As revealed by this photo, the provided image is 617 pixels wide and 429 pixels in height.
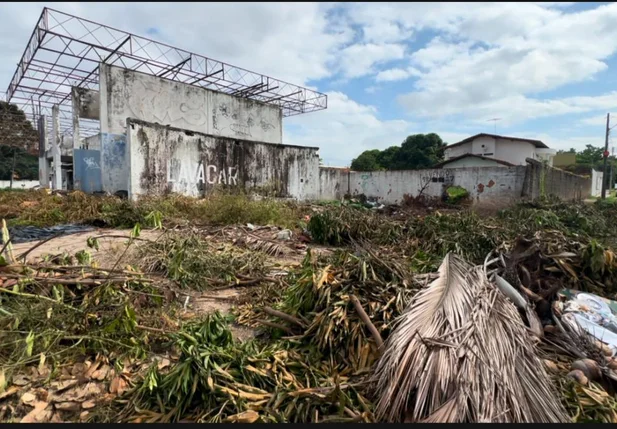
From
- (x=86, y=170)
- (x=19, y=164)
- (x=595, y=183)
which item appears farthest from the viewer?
(x=19, y=164)

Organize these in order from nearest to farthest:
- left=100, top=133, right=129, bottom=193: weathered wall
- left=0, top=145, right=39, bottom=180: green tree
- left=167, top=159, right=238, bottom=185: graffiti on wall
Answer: left=167, top=159, right=238, bottom=185: graffiti on wall < left=100, top=133, right=129, bottom=193: weathered wall < left=0, top=145, right=39, bottom=180: green tree

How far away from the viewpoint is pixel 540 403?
1721 mm

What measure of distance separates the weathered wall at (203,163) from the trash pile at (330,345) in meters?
7.08

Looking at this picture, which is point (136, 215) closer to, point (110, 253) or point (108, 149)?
point (110, 253)

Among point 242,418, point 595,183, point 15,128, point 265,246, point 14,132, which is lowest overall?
point 242,418

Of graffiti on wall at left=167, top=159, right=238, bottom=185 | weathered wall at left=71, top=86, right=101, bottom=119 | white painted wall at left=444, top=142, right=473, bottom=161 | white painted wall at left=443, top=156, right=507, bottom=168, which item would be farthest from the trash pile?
white painted wall at left=444, top=142, right=473, bottom=161

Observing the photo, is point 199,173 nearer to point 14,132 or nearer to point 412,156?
point 412,156

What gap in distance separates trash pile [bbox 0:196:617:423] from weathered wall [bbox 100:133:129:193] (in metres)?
9.74

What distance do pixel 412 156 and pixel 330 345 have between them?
2837 cm

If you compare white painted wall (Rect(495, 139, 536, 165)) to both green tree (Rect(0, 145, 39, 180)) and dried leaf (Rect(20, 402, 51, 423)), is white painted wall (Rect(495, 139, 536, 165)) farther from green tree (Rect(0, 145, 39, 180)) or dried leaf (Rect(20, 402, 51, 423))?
green tree (Rect(0, 145, 39, 180))

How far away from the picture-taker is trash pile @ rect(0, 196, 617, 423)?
1780mm

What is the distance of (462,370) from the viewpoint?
1.70 m

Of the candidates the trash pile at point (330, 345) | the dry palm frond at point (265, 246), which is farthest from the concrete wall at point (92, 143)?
the trash pile at point (330, 345)

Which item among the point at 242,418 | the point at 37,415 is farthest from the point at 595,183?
the point at 37,415
